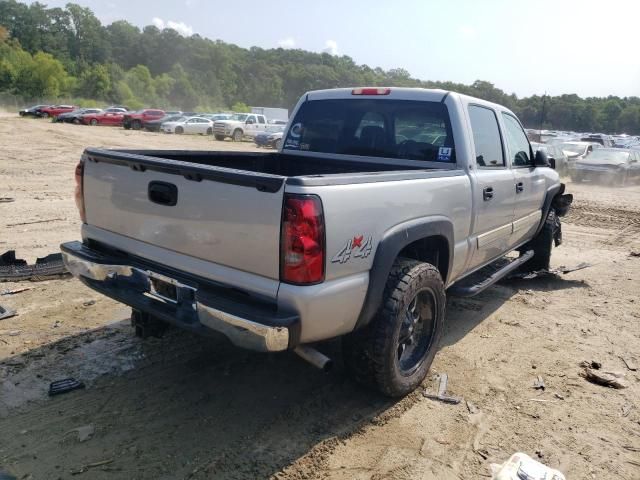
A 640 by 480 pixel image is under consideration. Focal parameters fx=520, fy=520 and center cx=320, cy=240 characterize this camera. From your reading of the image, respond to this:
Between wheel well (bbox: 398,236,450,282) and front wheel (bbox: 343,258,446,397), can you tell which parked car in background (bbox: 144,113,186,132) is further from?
front wheel (bbox: 343,258,446,397)

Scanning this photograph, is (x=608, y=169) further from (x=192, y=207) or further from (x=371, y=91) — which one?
(x=192, y=207)

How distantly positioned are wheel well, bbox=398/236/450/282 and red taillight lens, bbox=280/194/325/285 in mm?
1229

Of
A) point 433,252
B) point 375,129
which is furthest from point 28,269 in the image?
point 433,252

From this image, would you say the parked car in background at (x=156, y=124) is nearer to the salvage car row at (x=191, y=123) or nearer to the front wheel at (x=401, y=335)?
the salvage car row at (x=191, y=123)

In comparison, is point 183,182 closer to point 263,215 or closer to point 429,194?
point 263,215

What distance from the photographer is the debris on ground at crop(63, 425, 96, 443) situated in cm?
292

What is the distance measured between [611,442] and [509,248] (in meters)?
2.46

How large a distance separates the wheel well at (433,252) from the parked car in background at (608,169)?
16.7 meters

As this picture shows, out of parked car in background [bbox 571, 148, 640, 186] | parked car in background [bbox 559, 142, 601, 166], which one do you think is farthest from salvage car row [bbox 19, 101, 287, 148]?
parked car in background [bbox 571, 148, 640, 186]

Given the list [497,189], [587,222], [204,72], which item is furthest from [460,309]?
[204,72]

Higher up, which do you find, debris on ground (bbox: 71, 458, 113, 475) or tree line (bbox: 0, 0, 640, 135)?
tree line (bbox: 0, 0, 640, 135)

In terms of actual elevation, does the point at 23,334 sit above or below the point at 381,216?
below

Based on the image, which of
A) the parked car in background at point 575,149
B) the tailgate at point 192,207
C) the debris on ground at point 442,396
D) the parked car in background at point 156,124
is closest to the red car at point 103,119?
the parked car in background at point 156,124

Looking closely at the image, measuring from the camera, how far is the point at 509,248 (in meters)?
5.35
